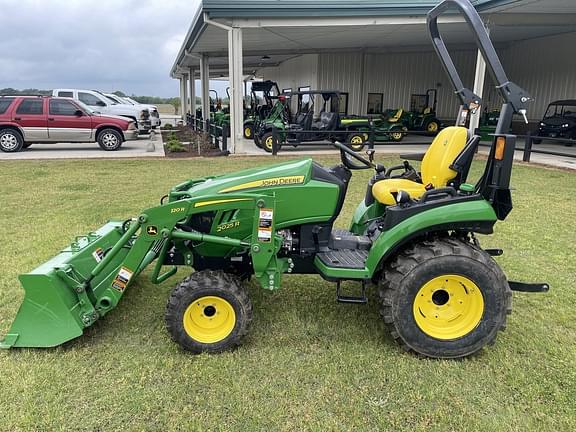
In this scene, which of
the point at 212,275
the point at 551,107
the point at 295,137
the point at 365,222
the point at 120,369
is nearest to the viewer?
the point at 120,369

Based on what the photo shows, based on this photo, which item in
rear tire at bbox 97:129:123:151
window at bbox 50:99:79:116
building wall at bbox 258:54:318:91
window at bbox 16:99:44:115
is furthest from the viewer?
building wall at bbox 258:54:318:91

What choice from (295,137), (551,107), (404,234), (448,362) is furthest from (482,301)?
(551,107)

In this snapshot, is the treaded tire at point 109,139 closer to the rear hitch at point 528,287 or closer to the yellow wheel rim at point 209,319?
the yellow wheel rim at point 209,319

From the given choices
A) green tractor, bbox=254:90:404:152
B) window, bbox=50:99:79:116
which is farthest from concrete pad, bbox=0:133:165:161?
green tractor, bbox=254:90:404:152

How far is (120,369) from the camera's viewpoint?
2.65m

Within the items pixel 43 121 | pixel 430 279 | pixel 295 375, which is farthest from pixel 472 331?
pixel 43 121

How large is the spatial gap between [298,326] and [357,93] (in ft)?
60.5

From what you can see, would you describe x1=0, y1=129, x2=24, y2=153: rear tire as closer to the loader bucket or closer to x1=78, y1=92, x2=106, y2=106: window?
x1=78, y1=92, x2=106, y2=106: window

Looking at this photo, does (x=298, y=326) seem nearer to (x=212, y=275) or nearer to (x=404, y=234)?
(x=212, y=275)

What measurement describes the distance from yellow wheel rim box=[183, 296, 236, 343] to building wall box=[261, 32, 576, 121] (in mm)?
18047

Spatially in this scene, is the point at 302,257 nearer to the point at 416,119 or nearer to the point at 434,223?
the point at 434,223

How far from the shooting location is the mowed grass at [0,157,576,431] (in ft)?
7.44

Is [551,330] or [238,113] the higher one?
[238,113]

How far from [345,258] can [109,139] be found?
11934 millimetres
